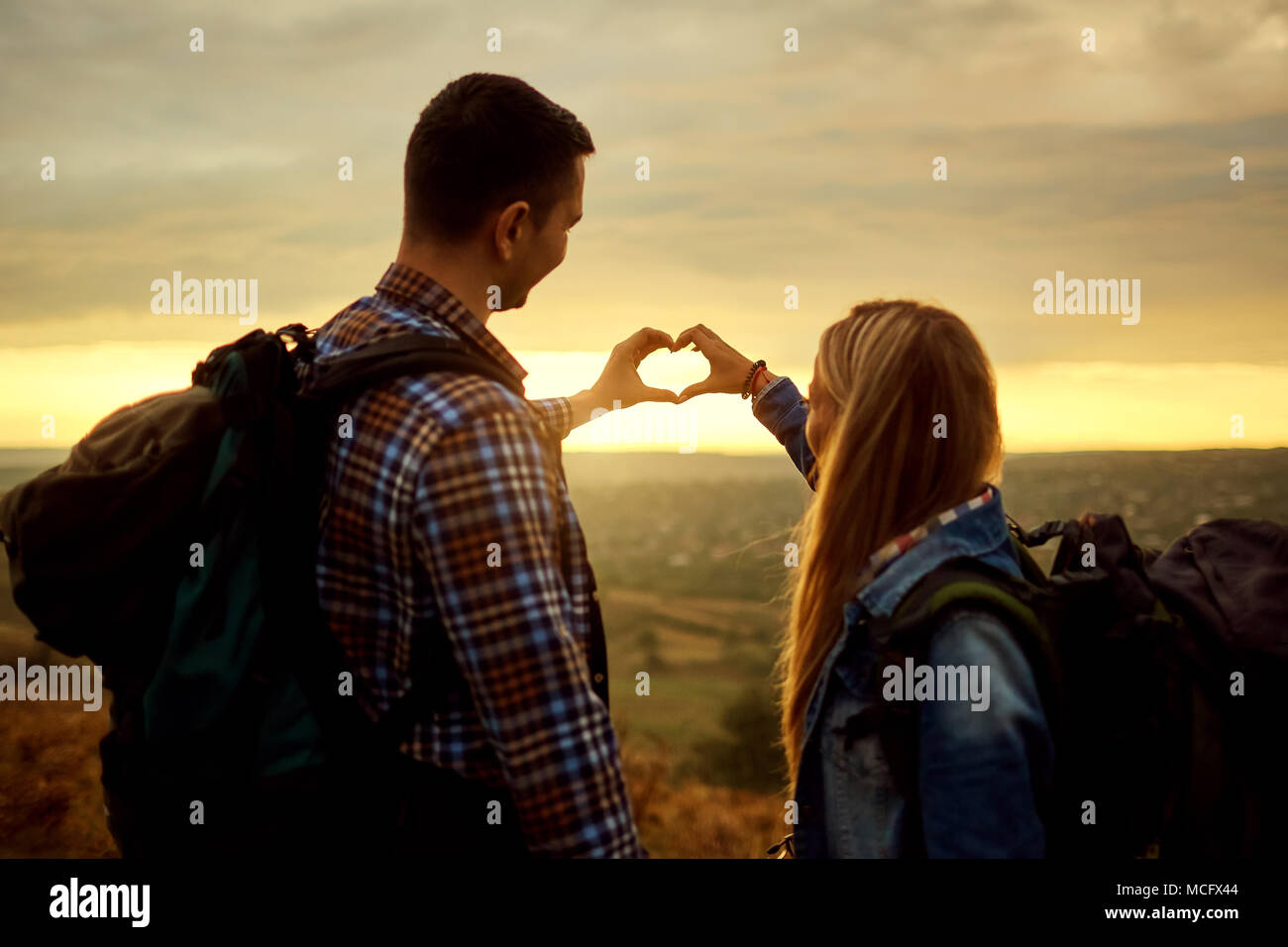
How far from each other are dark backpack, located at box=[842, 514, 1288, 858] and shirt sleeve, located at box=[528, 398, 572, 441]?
3.34 feet

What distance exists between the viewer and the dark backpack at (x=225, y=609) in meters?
1.57

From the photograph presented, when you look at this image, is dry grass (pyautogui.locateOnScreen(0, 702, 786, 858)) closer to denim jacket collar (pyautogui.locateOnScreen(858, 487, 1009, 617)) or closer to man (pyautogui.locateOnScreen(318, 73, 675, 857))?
denim jacket collar (pyautogui.locateOnScreen(858, 487, 1009, 617))

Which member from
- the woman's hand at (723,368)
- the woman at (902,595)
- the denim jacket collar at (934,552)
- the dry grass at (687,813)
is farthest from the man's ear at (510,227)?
the dry grass at (687,813)

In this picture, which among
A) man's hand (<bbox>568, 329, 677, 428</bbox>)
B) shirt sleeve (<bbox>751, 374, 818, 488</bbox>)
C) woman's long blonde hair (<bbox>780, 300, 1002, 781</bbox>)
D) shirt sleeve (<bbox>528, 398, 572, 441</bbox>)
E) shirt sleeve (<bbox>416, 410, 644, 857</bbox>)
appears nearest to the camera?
shirt sleeve (<bbox>416, 410, 644, 857</bbox>)

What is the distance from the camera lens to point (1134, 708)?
1696mm

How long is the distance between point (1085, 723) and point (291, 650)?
1.41 meters

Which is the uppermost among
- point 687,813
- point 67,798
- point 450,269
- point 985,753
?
point 450,269

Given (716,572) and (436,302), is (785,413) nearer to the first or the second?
(436,302)

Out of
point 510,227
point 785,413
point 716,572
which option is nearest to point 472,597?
point 510,227

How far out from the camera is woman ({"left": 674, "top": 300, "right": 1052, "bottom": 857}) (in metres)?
1.63

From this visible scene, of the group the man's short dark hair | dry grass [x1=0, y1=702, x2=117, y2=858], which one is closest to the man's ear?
the man's short dark hair

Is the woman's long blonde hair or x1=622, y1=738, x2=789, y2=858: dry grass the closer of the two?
the woman's long blonde hair

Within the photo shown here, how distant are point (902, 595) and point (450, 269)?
1081 mm

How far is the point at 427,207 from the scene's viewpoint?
1.88m
